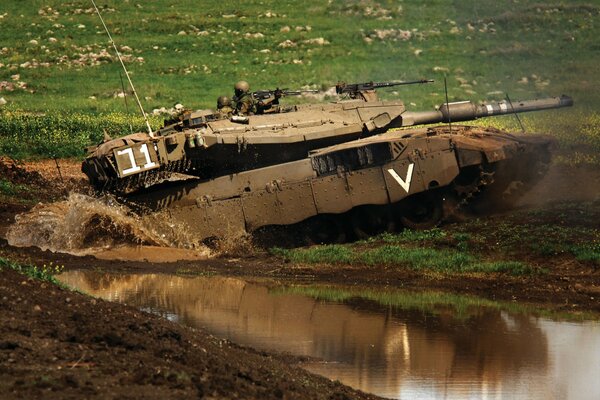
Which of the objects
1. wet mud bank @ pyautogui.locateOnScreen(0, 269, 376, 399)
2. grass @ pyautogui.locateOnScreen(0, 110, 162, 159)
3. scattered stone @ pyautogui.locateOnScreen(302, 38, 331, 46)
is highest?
wet mud bank @ pyautogui.locateOnScreen(0, 269, 376, 399)

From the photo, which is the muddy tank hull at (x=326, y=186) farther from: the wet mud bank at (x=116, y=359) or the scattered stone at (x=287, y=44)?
the scattered stone at (x=287, y=44)

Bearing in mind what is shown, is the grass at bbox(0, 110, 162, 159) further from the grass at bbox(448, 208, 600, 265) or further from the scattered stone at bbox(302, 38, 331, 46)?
the grass at bbox(448, 208, 600, 265)

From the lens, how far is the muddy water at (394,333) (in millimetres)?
14875

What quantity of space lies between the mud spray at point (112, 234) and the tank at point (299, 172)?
0.27 m

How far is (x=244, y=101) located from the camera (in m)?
28.5

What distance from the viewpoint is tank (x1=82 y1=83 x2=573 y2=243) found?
25719mm

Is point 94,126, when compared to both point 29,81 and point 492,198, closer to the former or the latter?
point 29,81

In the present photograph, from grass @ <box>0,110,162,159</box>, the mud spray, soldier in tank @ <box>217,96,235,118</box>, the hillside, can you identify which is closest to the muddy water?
the mud spray

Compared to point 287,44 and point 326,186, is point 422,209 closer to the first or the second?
point 326,186

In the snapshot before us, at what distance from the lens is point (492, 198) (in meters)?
28.1

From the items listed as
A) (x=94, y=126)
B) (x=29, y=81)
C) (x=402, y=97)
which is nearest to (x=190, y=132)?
(x=94, y=126)

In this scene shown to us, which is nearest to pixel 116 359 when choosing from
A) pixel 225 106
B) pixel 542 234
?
pixel 542 234

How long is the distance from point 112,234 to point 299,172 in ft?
13.0

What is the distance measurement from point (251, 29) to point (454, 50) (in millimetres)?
10920
